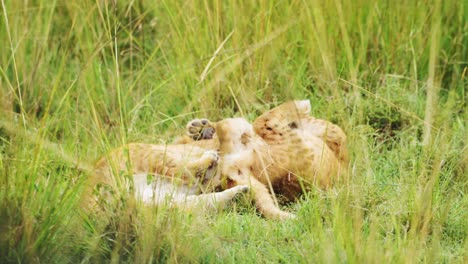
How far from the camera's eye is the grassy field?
3297 millimetres

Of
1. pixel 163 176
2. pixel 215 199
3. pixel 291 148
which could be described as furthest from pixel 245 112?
pixel 163 176

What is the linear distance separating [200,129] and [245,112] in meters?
0.56

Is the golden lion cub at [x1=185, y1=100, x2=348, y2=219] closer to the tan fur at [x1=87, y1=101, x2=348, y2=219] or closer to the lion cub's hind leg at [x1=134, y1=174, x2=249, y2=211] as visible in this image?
the tan fur at [x1=87, y1=101, x2=348, y2=219]

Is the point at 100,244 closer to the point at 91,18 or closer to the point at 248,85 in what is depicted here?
the point at 248,85

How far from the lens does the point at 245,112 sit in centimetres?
489

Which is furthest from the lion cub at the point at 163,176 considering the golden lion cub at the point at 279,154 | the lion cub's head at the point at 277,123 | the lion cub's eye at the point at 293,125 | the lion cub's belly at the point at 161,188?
the lion cub's eye at the point at 293,125

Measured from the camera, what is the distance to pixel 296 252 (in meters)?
3.35

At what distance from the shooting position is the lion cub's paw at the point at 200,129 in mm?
4371

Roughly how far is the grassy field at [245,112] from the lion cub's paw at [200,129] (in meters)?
0.18

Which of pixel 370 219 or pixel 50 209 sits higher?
pixel 50 209

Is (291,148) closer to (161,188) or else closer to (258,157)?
(258,157)

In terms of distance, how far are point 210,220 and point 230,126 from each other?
2.10ft

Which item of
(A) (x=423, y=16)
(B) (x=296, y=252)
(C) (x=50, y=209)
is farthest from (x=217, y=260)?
(A) (x=423, y=16)

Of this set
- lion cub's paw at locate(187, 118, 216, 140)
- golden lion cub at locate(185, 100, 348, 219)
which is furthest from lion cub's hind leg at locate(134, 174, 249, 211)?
lion cub's paw at locate(187, 118, 216, 140)
